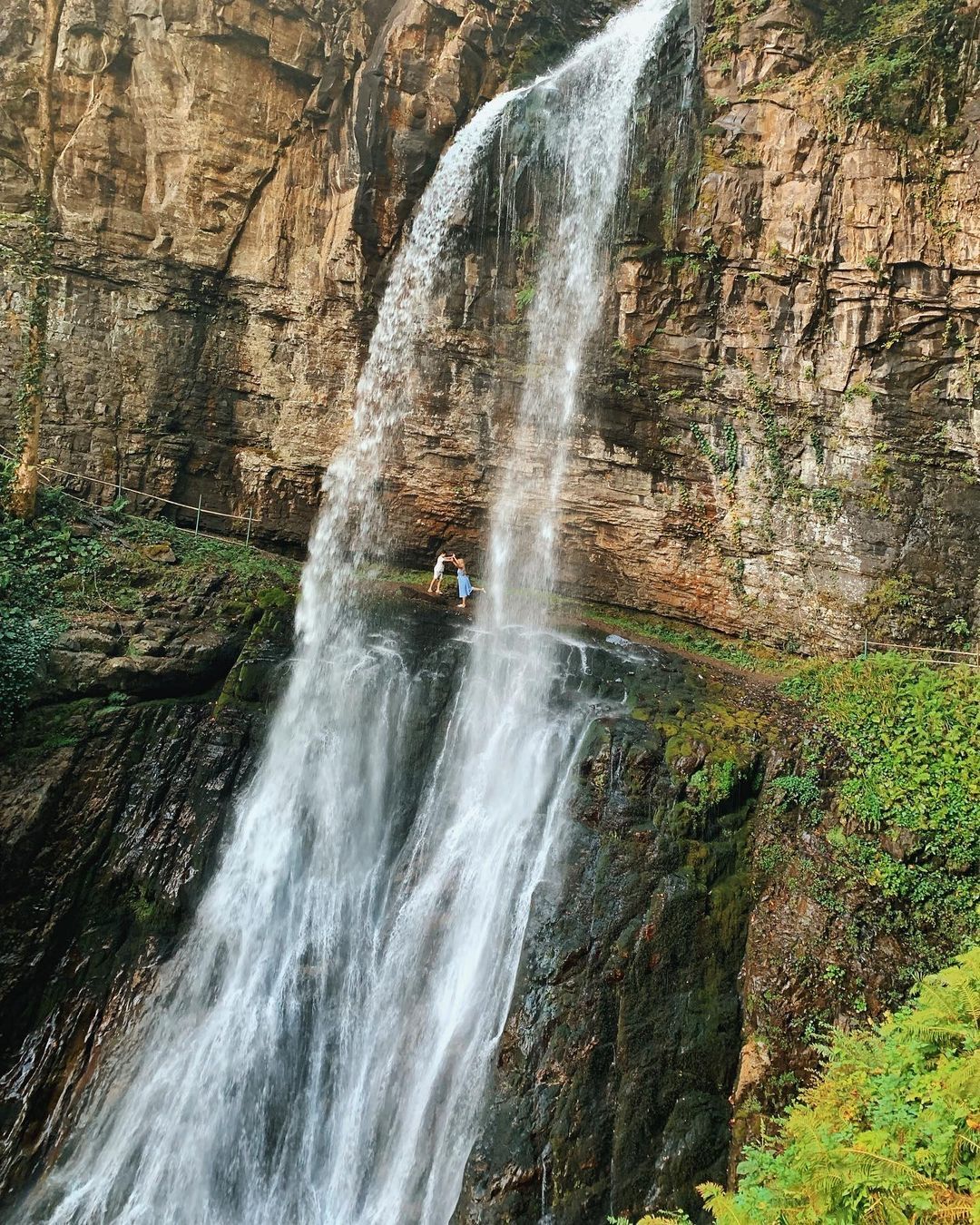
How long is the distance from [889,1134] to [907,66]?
41.9ft

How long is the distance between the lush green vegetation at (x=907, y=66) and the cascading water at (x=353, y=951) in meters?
3.42

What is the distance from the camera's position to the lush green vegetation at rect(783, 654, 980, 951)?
275 inches

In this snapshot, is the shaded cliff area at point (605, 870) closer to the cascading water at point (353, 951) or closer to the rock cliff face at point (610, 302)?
the cascading water at point (353, 951)

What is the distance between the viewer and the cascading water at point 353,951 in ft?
22.0

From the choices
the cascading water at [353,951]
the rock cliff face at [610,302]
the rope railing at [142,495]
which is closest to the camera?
the cascading water at [353,951]

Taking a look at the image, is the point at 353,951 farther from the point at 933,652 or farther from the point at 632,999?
the point at 933,652

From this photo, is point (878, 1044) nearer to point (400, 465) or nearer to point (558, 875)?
point (558, 875)

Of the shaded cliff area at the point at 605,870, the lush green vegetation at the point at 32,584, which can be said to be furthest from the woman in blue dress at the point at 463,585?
the lush green vegetation at the point at 32,584

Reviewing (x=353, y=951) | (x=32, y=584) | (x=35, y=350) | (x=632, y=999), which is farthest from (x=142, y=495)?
(x=632, y=999)

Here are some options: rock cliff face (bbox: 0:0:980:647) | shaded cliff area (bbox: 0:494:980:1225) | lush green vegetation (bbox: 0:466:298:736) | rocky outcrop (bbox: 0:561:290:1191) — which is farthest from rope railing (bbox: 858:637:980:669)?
lush green vegetation (bbox: 0:466:298:736)

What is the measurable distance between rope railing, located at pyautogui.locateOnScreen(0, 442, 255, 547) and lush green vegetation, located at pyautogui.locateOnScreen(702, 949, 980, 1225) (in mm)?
11836

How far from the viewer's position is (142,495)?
13164mm

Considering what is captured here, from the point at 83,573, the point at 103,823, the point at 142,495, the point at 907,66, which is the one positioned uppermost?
the point at 907,66

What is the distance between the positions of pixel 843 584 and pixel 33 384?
1239 centimetres
